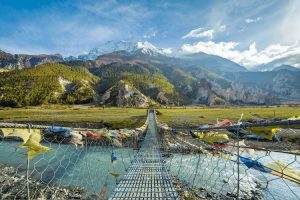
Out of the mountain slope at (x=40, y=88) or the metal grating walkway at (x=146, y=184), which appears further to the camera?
the mountain slope at (x=40, y=88)

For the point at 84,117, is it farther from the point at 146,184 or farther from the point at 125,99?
the point at 125,99

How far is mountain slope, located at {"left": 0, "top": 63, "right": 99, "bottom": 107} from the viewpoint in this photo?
8531 centimetres

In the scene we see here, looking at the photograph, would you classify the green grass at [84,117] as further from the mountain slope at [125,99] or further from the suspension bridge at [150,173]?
the mountain slope at [125,99]

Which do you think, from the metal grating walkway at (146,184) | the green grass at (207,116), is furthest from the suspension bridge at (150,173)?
the green grass at (207,116)

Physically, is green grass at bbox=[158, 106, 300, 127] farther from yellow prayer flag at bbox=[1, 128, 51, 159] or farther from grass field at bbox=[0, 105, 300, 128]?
yellow prayer flag at bbox=[1, 128, 51, 159]

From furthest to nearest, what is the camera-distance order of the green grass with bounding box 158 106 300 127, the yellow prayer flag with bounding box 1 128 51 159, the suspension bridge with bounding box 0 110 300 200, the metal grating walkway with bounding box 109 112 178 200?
the green grass with bounding box 158 106 300 127, the metal grating walkway with bounding box 109 112 178 200, the suspension bridge with bounding box 0 110 300 200, the yellow prayer flag with bounding box 1 128 51 159

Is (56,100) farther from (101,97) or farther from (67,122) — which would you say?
(67,122)

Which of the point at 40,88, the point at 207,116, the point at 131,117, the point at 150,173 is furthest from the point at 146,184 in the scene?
the point at 40,88

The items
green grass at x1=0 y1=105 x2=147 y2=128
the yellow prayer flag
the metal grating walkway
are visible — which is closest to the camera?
the yellow prayer flag

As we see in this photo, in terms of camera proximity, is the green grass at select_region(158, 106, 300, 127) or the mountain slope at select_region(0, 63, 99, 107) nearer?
the green grass at select_region(158, 106, 300, 127)

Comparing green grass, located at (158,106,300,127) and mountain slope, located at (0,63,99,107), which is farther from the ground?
mountain slope, located at (0,63,99,107)

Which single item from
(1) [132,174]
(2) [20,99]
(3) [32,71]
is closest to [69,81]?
(3) [32,71]

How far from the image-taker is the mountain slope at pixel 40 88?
280 feet

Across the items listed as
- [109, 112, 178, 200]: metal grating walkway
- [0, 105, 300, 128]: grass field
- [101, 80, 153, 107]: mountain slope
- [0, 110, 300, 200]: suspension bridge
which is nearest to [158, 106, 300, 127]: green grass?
[0, 105, 300, 128]: grass field
